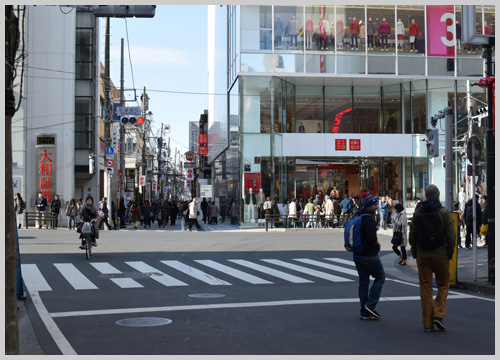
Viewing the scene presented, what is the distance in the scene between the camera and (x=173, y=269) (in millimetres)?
15484

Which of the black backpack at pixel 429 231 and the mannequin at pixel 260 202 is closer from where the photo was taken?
the black backpack at pixel 429 231

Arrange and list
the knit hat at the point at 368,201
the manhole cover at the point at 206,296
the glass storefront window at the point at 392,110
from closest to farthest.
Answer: the knit hat at the point at 368,201 → the manhole cover at the point at 206,296 → the glass storefront window at the point at 392,110

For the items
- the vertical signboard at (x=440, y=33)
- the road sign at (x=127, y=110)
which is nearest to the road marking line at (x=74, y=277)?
the road sign at (x=127, y=110)

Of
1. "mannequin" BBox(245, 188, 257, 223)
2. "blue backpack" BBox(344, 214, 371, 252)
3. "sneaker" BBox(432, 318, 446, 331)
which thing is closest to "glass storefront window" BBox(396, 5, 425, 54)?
"mannequin" BBox(245, 188, 257, 223)

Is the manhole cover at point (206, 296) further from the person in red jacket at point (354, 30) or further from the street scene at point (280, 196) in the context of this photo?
the person in red jacket at point (354, 30)

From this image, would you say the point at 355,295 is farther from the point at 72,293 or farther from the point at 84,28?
the point at 84,28

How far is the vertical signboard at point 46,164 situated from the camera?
116ft

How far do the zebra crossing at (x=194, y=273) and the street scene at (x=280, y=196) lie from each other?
9cm

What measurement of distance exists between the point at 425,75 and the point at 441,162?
5.73 metres

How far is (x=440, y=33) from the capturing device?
38188 millimetres

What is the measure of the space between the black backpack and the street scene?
0.02 meters

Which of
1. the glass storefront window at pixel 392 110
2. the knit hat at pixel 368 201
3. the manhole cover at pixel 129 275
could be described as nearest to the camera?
the knit hat at pixel 368 201

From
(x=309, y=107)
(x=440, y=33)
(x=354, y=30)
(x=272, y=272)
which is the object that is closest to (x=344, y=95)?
(x=309, y=107)

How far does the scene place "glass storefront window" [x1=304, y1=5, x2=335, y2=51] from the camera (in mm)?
37562
